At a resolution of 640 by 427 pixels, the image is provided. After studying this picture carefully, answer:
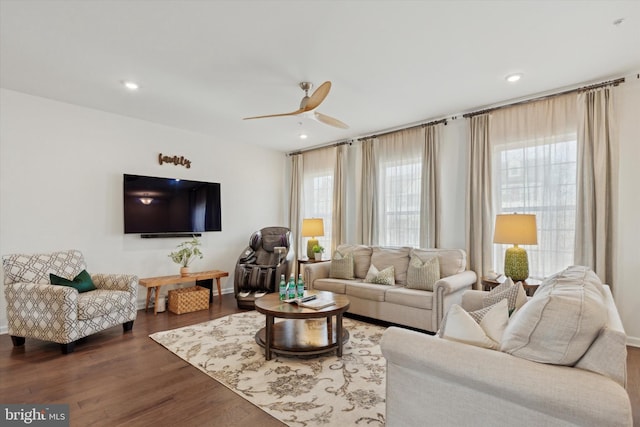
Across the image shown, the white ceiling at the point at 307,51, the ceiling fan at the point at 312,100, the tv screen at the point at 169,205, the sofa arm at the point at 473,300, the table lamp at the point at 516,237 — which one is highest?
the white ceiling at the point at 307,51

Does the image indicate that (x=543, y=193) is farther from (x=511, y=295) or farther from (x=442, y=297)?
(x=511, y=295)

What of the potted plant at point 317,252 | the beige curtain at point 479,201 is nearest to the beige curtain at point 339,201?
the potted plant at point 317,252

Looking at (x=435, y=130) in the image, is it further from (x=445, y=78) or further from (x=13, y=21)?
(x=13, y=21)

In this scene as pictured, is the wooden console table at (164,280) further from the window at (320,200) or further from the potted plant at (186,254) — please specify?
the window at (320,200)

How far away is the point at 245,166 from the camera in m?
6.14

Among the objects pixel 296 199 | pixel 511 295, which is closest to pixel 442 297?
pixel 511 295

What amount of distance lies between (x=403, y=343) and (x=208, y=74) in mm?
3056

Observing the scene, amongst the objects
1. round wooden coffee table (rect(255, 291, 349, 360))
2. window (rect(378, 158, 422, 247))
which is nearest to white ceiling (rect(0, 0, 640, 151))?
window (rect(378, 158, 422, 247))

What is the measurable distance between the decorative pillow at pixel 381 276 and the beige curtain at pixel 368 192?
3.22 feet

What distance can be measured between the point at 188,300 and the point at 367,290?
8.31 feet

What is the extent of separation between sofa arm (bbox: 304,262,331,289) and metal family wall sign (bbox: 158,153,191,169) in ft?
8.50

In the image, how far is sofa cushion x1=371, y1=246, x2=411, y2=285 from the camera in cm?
434

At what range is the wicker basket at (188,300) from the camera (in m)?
4.48

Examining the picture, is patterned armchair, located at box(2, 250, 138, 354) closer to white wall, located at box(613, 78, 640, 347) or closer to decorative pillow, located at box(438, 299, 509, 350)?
decorative pillow, located at box(438, 299, 509, 350)
